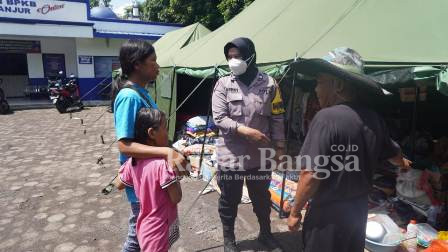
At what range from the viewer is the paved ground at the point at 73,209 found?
322cm

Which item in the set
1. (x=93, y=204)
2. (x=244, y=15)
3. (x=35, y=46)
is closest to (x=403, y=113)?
(x=244, y=15)

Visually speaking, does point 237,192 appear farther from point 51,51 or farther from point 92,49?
point 51,51

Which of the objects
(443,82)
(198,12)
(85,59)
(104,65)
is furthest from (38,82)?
(443,82)

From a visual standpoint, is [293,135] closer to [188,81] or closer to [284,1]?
[284,1]

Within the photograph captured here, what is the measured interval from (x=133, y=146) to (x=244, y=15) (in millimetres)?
4970

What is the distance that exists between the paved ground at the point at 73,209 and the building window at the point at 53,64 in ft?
29.6

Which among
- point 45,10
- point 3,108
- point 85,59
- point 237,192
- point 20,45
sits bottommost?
point 3,108

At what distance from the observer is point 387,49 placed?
300 centimetres

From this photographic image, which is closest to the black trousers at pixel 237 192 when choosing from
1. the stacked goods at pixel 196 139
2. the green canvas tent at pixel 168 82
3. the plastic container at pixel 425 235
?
the plastic container at pixel 425 235

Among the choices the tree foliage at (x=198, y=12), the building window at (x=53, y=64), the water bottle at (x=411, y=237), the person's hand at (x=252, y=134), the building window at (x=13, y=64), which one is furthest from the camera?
the building window at (x=13, y=64)

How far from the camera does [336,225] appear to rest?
175 cm

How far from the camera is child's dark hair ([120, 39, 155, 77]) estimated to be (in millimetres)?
1896

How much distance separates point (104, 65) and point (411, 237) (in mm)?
14158

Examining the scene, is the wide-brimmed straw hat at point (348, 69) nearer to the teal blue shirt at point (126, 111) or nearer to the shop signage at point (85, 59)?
the teal blue shirt at point (126, 111)
